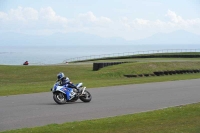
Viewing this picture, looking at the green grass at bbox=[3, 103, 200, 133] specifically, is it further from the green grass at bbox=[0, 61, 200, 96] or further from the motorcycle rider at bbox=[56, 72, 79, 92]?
the green grass at bbox=[0, 61, 200, 96]

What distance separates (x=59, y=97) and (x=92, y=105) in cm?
132

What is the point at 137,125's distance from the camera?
36.4 feet

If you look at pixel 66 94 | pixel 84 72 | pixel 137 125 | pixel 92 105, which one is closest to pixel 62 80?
pixel 66 94

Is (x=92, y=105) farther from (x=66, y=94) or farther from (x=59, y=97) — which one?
(x=59, y=97)

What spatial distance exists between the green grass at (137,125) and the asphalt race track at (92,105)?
1.06 m

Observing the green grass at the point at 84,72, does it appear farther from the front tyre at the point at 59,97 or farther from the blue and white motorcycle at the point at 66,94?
the front tyre at the point at 59,97

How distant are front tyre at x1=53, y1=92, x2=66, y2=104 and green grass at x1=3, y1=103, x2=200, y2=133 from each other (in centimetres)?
426

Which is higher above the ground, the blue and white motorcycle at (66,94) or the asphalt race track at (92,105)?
the blue and white motorcycle at (66,94)

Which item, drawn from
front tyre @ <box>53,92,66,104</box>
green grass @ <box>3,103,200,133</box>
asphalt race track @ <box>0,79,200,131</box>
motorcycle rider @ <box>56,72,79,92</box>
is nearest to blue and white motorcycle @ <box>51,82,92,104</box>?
front tyre @ <box>53,92,66,104</box>

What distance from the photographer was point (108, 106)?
16141 millimetres

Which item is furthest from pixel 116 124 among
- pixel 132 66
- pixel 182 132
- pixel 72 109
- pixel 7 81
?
pixel 132 66

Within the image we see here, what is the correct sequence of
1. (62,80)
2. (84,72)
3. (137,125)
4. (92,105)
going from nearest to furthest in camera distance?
(137,125)
(92,105)
(62,80)
(84,72)

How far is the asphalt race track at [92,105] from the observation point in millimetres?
12977

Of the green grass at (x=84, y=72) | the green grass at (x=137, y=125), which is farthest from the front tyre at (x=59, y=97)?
the green grass at (x=84, y=72)
